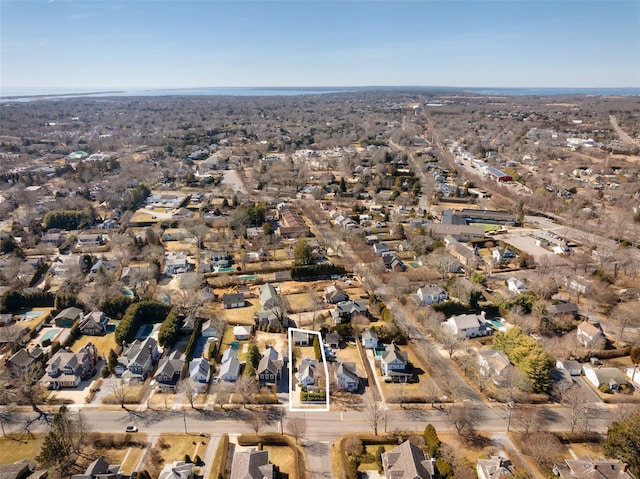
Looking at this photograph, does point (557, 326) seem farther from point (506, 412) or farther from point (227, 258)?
point (227, 258)

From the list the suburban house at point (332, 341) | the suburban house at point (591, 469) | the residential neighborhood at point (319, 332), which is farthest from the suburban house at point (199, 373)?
the suburban house at point (591, 469)

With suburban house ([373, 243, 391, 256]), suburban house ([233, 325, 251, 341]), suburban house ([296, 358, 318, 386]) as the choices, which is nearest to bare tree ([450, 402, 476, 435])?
suburban house ([296, 358, 318, 386])

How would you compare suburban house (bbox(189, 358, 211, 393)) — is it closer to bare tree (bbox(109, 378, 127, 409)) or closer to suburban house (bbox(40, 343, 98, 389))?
bare tree (bbox(109, 378, 127, 409))

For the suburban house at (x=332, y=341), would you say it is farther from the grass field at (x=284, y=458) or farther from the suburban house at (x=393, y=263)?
the suburban house at (x=393, y=263)

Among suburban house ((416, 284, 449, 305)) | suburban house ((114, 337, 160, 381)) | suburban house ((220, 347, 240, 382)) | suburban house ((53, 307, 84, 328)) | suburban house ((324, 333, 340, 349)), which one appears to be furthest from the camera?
suburban house ((416, 284, 449, 305))

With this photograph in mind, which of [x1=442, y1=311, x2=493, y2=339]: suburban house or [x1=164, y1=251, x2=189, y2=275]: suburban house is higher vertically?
[x1=164, y1=251, x2=189, y2=275]: suburban house

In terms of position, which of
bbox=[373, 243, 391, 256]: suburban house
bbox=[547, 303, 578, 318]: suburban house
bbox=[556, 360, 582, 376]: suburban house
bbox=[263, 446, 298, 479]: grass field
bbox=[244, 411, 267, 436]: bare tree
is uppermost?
bbox=[373, 243, 391, 256]: suburban house

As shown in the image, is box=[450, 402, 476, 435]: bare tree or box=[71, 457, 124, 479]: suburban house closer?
box=[71, 457, 124, 479]: suburban house

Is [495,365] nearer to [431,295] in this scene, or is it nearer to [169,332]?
[431,295]
